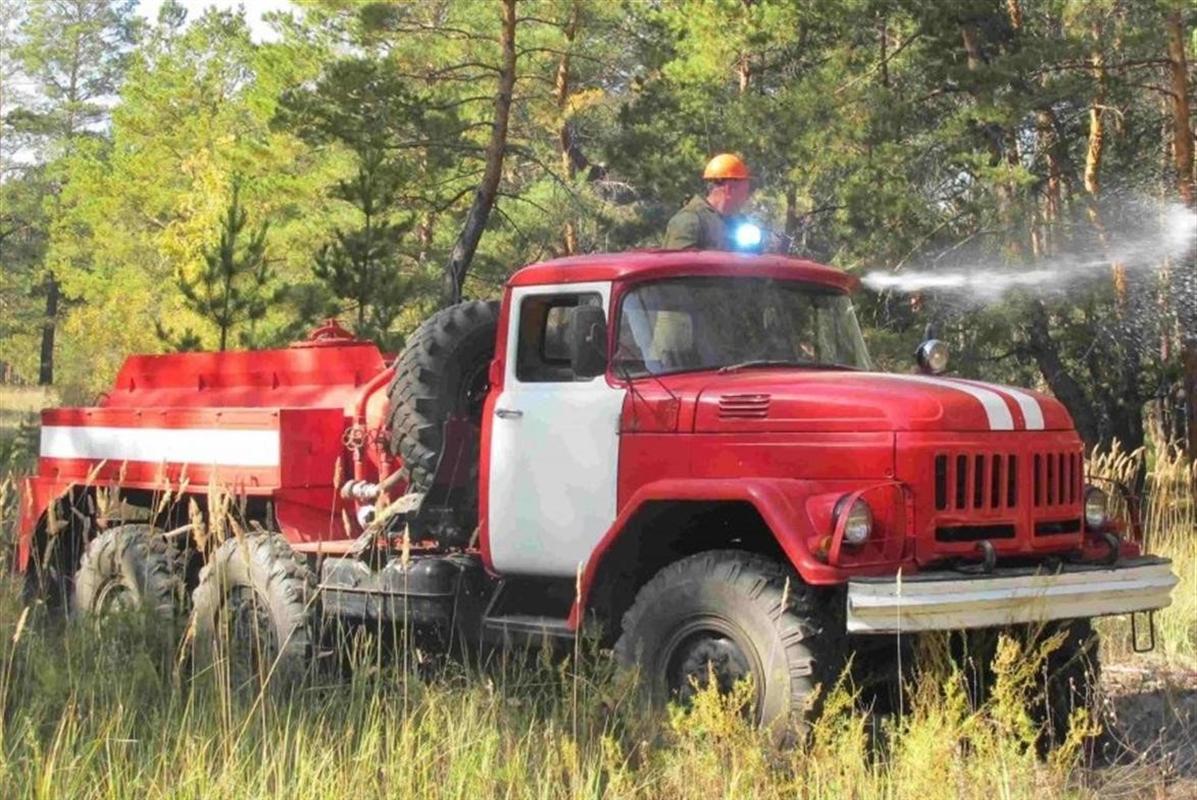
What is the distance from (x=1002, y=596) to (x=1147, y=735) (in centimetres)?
179

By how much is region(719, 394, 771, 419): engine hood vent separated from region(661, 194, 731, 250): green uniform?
1.62 m

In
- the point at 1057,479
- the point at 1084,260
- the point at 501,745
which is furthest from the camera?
the point at 1084,260

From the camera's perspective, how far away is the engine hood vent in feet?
21.2

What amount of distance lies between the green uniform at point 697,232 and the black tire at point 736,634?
2181 mm

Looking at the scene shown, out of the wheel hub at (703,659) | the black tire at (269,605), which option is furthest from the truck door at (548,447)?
the black tire at (269,605)

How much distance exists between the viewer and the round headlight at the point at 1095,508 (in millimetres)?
6930

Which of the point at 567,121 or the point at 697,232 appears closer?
the point at 697,232

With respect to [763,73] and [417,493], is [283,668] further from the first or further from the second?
[763,73]

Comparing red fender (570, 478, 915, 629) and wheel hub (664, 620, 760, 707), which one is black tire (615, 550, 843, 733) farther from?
red fender (570, 478, 915, 629)

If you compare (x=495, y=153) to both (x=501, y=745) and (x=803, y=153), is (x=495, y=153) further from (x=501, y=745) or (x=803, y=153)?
(x=501, y=745)

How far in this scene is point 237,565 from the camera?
8547mm

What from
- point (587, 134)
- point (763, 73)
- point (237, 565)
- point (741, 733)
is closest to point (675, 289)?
point (741, 733)

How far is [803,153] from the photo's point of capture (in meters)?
20.2

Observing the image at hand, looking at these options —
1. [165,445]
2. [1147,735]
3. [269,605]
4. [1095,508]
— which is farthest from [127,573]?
[1147,735]
